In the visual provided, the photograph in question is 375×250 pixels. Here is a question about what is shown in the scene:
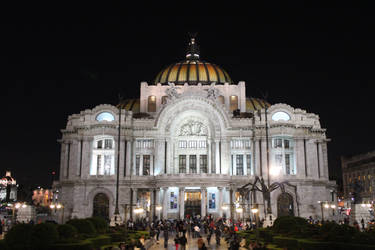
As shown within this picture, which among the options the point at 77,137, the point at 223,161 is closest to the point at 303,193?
the point at 223,161

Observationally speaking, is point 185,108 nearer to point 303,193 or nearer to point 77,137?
point 77,137

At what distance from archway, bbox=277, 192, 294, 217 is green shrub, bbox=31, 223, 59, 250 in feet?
164

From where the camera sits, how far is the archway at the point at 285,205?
6944 cm

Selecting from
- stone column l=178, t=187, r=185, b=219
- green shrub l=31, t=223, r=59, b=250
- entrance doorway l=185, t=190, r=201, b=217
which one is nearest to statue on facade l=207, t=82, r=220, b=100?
entrance doorway l=185, t=190, r=201, b=217

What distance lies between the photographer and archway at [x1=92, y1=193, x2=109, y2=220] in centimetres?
7069

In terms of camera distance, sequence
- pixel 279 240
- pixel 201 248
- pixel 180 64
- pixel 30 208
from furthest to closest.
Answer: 1. pixel 180 64
2. pixel 30 208
3. pixel 279 240
4. pixel 201 248

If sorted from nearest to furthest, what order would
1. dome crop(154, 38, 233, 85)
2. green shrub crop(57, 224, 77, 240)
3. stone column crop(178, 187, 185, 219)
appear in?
1. green shrub crop(57, 224, 77, 240)
2. stone column crop(178, 187, 185, 219)
3. dome crop(154, 38, 233, 85)

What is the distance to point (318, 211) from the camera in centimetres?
6969

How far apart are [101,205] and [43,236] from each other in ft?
154

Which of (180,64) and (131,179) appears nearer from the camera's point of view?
(131,179)

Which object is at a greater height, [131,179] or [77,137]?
[77,137]

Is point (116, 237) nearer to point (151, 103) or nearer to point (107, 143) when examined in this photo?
point (107, 143)

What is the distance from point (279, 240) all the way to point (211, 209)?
39.4 m

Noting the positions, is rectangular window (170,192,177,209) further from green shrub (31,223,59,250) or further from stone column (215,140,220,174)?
green shrub (31,223,59,250)
